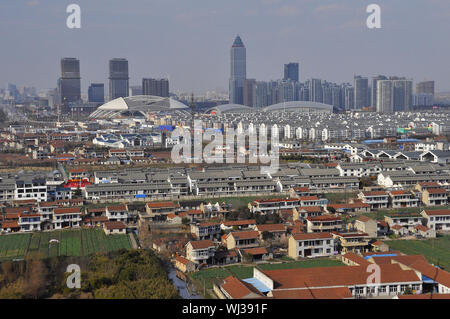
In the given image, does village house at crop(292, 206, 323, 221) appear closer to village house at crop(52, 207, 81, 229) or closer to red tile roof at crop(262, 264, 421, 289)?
red tile roof at crop(262, 264, 421, 289)

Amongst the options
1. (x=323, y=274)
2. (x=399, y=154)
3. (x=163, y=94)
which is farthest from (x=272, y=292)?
(x=163, y=94)

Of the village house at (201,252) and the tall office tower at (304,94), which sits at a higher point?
the tall office tower at (304,94)

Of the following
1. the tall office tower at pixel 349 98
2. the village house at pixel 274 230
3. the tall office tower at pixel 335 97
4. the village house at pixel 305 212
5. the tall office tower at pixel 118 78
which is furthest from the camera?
the tall office tower at pixel 118 78

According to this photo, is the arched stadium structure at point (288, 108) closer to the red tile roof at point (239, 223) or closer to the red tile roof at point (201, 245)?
the red tile roof at point (239, 223)

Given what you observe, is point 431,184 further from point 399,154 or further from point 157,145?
point 157,145

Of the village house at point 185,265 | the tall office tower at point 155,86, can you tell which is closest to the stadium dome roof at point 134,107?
the tall office tower at point 155,86

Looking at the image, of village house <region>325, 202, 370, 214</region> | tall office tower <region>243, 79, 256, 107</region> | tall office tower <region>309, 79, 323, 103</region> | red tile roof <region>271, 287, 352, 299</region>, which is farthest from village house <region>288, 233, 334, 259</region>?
tall office tower <region>243, 79, 256, 107</region>
